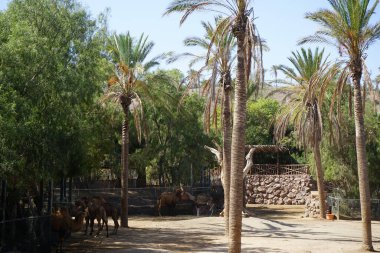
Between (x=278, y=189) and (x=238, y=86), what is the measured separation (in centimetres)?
3487

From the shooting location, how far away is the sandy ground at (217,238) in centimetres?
1842

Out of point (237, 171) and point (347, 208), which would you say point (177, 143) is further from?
point (237, 171)

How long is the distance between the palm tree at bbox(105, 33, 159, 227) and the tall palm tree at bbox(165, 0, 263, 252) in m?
12.0

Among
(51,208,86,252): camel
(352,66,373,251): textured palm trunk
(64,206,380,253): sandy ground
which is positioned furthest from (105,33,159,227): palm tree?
(352,66,373,251): textured palm trunk

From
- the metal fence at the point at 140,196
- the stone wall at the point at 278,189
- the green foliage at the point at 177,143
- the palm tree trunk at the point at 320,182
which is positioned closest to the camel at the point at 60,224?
the metal fence at the point at 140,196

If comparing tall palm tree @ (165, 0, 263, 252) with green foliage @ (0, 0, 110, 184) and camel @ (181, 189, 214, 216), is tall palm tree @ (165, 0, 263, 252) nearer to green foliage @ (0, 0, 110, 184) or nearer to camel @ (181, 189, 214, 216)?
green foliage @ (0, 0, 110, 184)

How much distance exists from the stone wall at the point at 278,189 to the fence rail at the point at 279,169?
3.05 ft

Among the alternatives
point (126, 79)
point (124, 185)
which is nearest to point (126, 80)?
point (126, 79)

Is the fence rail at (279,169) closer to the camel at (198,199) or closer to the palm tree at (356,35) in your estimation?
the camel at (198,199)

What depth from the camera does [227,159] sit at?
2147 cm

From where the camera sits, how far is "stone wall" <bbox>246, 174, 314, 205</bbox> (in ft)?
149

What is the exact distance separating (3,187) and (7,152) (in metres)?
3.88

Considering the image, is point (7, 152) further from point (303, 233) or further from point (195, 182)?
point (195, 182)

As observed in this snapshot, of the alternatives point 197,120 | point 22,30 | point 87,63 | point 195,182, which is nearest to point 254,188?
point 195,182
